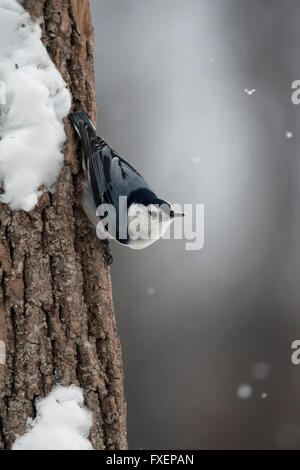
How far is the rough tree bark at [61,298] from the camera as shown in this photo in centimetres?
165

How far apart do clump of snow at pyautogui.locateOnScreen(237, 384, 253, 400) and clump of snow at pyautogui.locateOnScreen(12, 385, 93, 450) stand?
107 inches

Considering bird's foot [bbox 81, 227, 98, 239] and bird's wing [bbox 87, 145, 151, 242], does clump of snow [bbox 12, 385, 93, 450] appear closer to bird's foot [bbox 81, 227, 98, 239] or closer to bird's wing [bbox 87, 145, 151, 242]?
bird's foot [bbox 81, 227, 98, 239]

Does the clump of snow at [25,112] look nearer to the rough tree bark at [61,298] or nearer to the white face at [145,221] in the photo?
the rough tree bark at [61,298]

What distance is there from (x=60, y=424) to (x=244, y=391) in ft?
9.25

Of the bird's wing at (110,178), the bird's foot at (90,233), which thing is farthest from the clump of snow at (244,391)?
the bird's foot at (90,233)

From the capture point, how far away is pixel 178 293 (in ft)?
14.7

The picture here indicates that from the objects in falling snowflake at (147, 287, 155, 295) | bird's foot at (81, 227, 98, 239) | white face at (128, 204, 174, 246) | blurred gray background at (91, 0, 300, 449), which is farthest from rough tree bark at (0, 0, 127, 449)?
falling snowflake at (147, 287, 155, 295)

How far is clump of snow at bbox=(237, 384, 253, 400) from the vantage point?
423 centimetres

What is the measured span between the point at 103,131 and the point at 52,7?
2.73 metres

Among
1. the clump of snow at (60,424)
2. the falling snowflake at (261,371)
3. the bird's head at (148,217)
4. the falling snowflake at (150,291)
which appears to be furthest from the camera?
the falling snowflake at (150,291)

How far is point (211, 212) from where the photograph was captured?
4.58 meters

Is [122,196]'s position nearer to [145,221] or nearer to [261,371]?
[145,221]

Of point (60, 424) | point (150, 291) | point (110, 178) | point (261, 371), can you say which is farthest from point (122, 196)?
point (261, 371)

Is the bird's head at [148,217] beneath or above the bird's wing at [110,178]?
beneath
